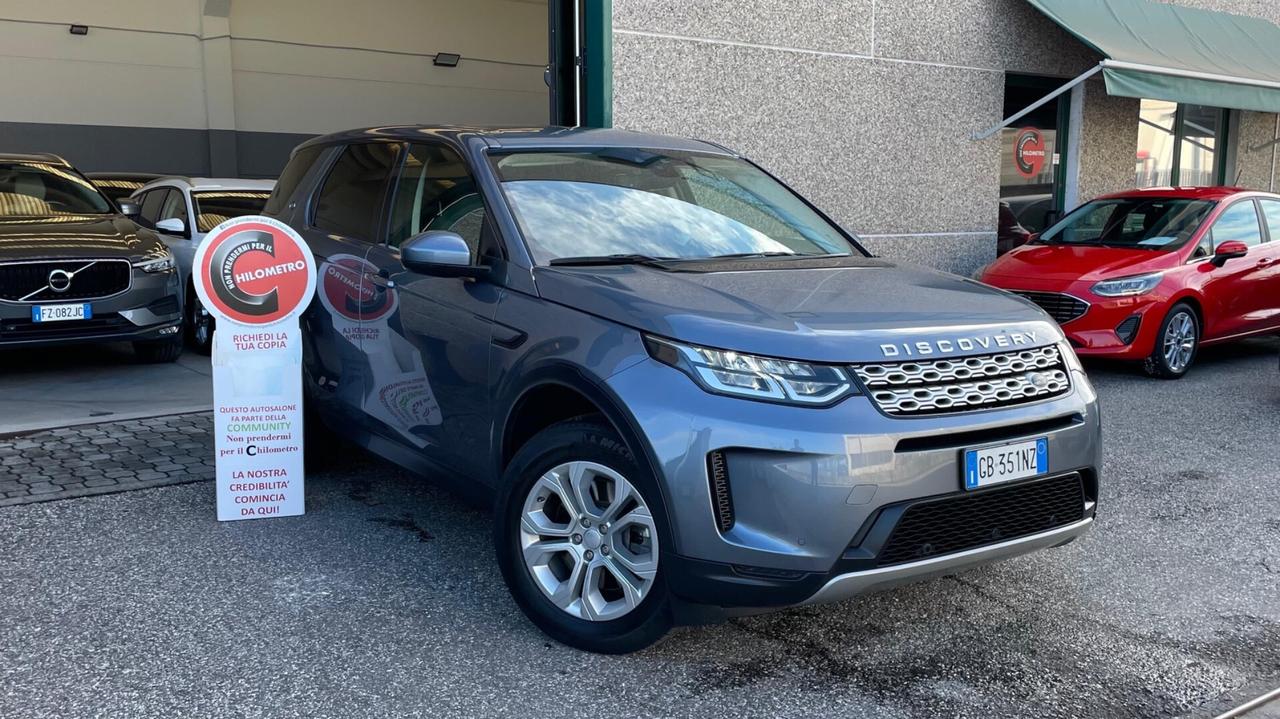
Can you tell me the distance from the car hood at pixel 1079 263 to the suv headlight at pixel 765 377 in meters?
6.09

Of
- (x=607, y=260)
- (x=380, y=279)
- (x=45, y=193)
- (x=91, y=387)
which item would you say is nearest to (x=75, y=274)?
(x=91, y=387)

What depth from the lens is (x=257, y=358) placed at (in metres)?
5.06

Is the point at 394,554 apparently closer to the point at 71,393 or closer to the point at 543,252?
the point at 543,252

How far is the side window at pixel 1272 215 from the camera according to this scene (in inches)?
387

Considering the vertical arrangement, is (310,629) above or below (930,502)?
below

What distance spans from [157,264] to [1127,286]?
7.39 meters

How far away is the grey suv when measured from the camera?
3254 mm

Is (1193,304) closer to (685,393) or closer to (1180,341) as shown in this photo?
(1180,341)

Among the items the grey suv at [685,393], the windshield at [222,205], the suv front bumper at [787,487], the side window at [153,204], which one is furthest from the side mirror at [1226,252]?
the side window at [153,204]

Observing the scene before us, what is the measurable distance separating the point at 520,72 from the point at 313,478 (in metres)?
18.7

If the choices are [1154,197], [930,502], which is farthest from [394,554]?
[1154,197]

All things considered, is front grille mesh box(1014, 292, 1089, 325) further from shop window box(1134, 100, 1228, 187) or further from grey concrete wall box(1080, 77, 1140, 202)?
shop window box(1134, 100, 1228, 187)

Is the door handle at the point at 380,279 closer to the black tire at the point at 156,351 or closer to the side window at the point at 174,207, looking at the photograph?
the black tire at the point at 156,351

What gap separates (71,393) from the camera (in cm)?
793
